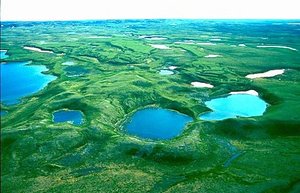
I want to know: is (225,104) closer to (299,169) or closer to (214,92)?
(214,92)

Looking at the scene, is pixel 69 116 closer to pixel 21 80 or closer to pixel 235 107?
pixel 235 107

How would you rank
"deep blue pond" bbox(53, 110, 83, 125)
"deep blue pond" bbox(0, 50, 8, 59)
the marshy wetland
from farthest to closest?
"deep blue pond" bbox(0, 50, 8, 59)
"deep blue pond" bbox(53, 110, 83, 125)
the marshy wetland

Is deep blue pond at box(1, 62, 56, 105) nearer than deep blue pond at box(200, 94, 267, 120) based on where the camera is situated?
No

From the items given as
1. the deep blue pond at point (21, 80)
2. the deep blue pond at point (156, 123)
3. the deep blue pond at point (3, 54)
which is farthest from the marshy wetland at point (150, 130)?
the deep blue pond at point (3, 54)

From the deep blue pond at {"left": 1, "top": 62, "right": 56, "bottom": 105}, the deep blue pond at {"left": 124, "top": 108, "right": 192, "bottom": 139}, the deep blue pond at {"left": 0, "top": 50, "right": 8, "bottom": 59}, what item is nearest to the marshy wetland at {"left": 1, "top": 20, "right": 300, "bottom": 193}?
the deep blue pond at {"left": 124, "top": 108, "right": 192, "bottom": 139}

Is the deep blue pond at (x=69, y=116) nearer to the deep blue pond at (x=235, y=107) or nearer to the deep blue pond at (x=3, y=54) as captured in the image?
the deep blue pond at (x=235, y=107)

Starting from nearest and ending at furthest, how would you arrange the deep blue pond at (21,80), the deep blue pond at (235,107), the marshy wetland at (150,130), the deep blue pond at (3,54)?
the marshy wetland at (150,130), the deep blue pond at (235,107), the deep blue pond at (21,80), the deep blue pond at (3,54)

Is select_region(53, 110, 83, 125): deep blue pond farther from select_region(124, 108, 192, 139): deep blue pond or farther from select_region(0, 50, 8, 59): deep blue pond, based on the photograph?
select_region(0, 50, 8, 59): deep blue pond
